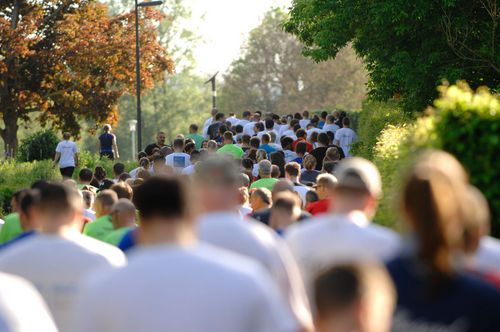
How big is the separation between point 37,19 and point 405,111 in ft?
66.9

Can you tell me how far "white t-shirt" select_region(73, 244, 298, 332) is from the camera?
4.50m

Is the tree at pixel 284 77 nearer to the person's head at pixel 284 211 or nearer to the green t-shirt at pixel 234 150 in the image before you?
the green t-shirt at pixel 234 150

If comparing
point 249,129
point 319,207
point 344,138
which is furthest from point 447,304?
point 249,129

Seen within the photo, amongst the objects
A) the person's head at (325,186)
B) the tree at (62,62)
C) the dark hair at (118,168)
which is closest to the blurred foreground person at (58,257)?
the person's head at (325,186)

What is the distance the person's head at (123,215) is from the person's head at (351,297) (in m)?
5.36

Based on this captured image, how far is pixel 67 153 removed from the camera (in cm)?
2742

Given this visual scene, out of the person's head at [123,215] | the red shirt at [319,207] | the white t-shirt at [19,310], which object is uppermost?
the white t-shirt at [19,310]

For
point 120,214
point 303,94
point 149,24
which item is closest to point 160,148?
point 120,214

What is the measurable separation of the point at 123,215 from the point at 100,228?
2.06ft

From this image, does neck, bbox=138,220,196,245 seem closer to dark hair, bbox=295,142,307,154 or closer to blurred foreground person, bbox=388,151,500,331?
blurred foreground person, bbox=388,151,500,331

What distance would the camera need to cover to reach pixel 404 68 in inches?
941

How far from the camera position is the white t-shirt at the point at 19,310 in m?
4.68

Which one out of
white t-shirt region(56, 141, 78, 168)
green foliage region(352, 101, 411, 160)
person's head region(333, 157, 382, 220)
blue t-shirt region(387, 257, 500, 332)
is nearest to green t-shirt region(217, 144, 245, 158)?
green foliage region(352, 101, 411, 160)

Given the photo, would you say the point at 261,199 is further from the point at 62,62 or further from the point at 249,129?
Answer: the point at 62,62
